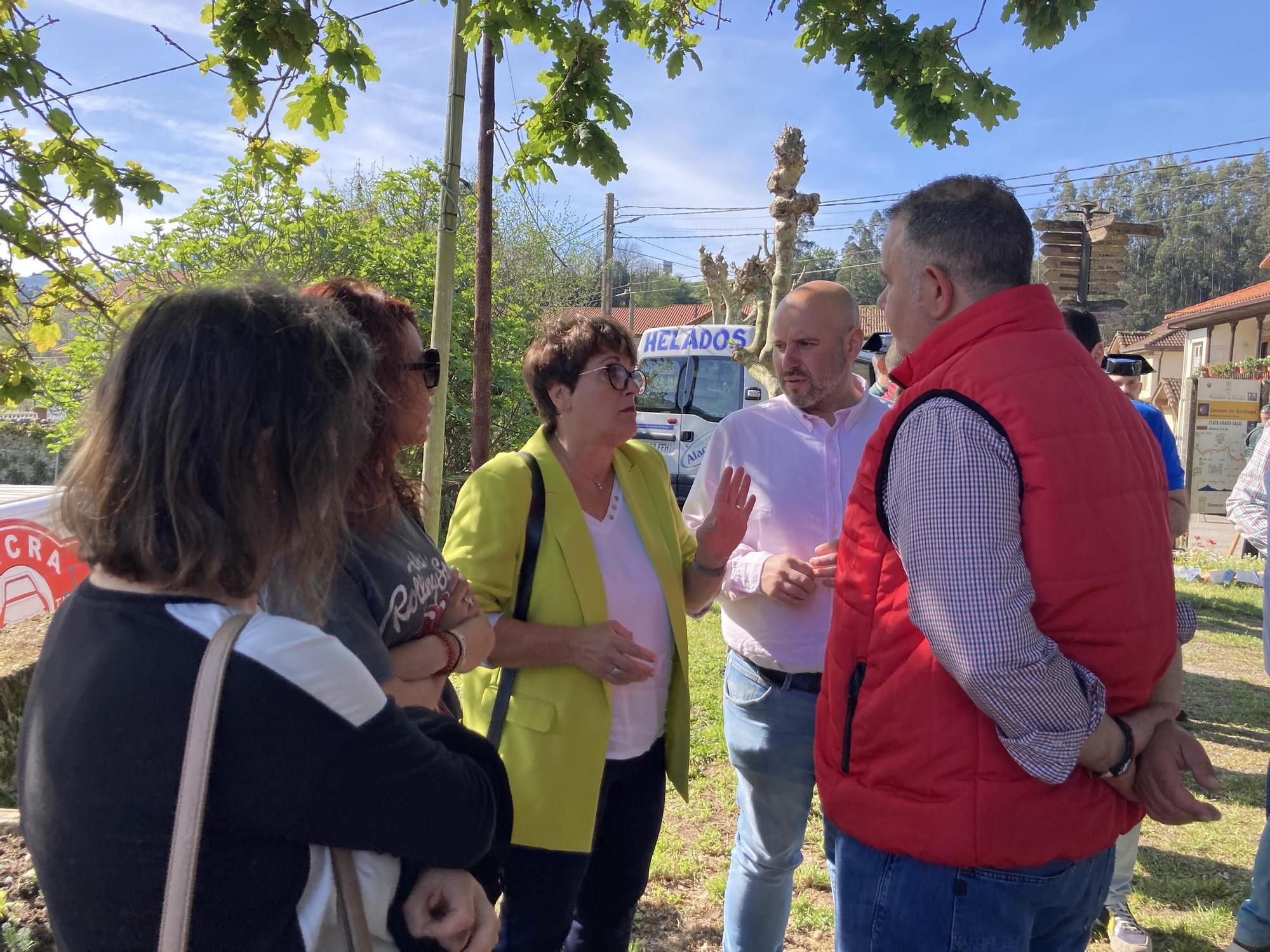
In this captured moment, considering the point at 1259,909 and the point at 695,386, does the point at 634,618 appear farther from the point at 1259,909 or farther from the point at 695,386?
the point at 695,386

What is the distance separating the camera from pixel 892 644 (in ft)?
4.61

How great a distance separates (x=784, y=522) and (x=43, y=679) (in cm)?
198

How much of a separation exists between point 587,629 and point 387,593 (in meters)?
0.70

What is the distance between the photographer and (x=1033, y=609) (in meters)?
1.33

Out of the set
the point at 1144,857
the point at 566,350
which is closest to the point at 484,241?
the point at 566,350

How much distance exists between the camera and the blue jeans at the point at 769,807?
7.91ft

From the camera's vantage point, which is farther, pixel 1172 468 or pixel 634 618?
pixel 1172 468

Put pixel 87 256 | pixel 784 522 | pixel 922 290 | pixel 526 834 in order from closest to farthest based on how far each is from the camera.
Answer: pixel 922 290
pixel 526 834
pixel 784 522
pixel 87 256

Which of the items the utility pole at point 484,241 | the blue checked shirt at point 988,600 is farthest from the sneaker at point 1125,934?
the utility pole at point 484,241

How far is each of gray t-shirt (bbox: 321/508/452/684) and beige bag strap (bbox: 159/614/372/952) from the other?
1.61 ft

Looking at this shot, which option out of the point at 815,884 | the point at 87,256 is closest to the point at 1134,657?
the point at 815,884

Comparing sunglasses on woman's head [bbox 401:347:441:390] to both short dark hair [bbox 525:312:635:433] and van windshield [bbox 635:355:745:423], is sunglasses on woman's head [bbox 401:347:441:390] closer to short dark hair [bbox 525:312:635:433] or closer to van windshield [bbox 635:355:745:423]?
short dark hair [bbox 525:312:635:433]

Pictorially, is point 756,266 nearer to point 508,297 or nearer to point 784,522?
point 508,297

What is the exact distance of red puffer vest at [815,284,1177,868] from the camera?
50.8 inches
